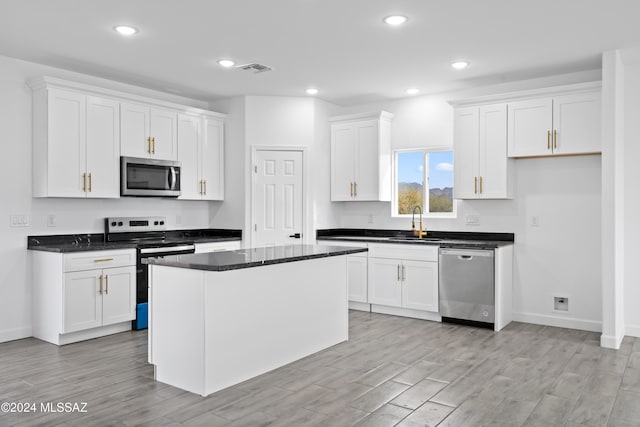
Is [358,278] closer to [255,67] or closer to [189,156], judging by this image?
[189,156]

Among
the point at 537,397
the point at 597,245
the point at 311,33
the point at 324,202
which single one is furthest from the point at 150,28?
the point at 597,245

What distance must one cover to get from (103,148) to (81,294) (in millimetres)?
1494

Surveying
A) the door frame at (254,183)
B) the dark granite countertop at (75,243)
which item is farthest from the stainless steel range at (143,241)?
the door frame at (254,183)

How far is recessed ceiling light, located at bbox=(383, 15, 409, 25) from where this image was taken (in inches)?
Result: 144

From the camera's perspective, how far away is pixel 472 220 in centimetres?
Result: 575

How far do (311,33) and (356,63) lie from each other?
94 centimetres

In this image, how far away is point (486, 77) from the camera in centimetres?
532

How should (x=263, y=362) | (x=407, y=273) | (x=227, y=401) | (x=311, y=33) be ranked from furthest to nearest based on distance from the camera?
(x=407, y=273), (x=311, y=33), (x=263, y=362), (x=227, y=401)

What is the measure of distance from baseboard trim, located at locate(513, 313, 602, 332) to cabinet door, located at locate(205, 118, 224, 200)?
387 cm

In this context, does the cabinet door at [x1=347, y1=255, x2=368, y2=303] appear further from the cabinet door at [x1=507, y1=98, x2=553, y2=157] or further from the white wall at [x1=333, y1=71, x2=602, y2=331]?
the cabinet door at [x1=507, y1=98, x2=553, y2=157]

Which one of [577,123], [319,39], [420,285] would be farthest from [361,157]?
[577,123]

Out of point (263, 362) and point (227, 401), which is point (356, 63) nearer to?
point (263, 362)

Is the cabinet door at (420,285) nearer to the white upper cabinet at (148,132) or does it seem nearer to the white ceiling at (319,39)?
the white ceiling at (319,39)

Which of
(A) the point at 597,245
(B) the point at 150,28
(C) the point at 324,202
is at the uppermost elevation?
(B) the point at 150,28
